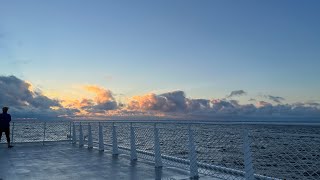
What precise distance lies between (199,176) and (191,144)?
2.31ft

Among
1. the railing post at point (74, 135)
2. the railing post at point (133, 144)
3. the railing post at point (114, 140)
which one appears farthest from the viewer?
the railing post at point (74, 135)

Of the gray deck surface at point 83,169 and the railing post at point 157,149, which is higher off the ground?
the railing post at point 157,149

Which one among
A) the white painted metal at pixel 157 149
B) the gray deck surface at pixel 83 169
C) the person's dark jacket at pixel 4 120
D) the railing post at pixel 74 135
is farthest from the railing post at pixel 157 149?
the person's dark jacket at pixel 4 120

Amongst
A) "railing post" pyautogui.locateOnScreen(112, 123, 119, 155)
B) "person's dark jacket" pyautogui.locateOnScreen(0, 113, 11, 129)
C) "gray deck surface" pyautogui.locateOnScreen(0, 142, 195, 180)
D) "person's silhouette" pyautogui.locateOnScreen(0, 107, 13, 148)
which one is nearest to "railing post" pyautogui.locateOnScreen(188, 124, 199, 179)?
"gray deck surface" pyautogui.locateOnScreen(0, 142, 195, 180)

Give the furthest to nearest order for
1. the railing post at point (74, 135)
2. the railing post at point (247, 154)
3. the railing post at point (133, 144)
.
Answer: the railing post at point (74, 135) < the railing post at point (133, 144) < the railing post at point (247, 154)

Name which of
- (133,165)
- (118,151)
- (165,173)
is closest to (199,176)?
(165,173)

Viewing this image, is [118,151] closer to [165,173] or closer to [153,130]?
[153,130]

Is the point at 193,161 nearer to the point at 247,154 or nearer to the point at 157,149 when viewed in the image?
the point at 157,149

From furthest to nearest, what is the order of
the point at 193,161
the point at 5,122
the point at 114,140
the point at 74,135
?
the point at 74,135
the point at 5,122
the point at 114,140
the point at 193,161

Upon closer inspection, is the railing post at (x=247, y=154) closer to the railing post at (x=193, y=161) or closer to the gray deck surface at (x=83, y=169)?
the railing post at (x=193, y=161)

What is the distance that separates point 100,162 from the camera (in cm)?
903

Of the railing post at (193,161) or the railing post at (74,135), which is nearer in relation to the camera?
the railing post at (193,161)

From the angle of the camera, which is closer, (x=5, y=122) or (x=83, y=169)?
(x=83, y=169)

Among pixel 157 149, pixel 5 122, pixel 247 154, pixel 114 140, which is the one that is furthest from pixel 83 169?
pixel 5 122
